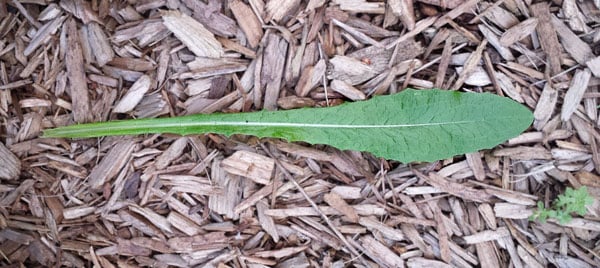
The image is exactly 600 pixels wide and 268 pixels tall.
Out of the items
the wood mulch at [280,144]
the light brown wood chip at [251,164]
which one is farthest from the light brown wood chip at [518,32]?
the light brown wood chip at [251,164]

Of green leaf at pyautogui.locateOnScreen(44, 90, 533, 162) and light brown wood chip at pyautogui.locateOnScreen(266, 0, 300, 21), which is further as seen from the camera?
light brown wood chip at pyautogui.locateOnScreen(266, 0, 300, 21)

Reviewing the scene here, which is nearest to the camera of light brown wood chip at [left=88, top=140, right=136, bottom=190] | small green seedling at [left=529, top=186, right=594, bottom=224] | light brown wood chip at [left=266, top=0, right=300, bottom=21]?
small green seedling at [left=529, top=186, right=594, bottom=224]

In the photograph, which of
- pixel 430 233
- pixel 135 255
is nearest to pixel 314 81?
pixel 430 233

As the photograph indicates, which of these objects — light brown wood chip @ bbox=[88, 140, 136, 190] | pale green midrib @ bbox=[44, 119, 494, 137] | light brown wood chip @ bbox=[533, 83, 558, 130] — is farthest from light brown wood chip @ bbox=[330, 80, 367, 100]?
light brown wood chip @ bbox=[88, 140, 136, 190]

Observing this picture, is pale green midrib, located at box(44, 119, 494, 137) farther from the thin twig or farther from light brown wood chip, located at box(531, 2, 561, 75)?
light brown wood chip, located at box(531, 2, 561, 75)

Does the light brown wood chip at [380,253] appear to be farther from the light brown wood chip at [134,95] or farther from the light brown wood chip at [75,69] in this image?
the light brown wood chip at [75,69]

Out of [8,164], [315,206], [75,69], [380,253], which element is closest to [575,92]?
[380,253]

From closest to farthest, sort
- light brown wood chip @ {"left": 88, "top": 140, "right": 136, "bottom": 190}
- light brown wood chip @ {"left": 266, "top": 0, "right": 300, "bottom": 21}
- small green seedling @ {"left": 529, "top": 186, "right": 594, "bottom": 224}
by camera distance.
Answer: small green seedling @ {"left": 529, "top": 186, "right": 594, "bottom": 224}
light brown wood chip @ {"left": 266, "top": 0, "right": 300, "bottom": 21}
light brown wood chip @ {"left": 88, "top": 140, "right": 136, "bottom": 190}
